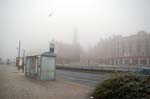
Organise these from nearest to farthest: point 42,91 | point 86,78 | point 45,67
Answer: point 42,91 → point 45,67 → point 86,78

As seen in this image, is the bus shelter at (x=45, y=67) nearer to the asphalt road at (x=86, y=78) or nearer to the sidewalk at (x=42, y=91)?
the asphalt road at (x=86, y=78)

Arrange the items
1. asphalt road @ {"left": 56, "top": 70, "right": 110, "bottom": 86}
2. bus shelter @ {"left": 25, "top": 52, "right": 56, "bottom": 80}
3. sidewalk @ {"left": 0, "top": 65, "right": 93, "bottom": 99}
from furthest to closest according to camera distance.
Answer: bus shelter @ {"left": 25, "top": 52, "right": 56, "bottom": 80} < asphalt road @ {"left": 56, "top": 70, "right": 110, "bottom": 86} < sidewalk @ {"left": 0, "top": 65, "right": 93, "bottom": 99}

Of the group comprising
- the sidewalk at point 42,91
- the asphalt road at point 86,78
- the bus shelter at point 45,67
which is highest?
the bus shelter at point 45,67

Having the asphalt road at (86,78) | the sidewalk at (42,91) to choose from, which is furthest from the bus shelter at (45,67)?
the sidewalk at (42,91)

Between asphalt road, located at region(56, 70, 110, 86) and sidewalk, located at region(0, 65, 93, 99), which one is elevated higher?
sidewalk, located at region(0, 65, 93, 99)

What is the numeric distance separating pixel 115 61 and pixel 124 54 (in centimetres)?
211

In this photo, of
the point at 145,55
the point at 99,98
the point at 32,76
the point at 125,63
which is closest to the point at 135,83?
the point at 99,98

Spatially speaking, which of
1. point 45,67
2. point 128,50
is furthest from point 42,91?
point 128,50

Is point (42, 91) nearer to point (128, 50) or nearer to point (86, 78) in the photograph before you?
point (86, 78)

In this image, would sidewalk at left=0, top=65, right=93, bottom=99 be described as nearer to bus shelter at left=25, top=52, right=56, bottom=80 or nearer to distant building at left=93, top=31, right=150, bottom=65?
bus shelter at left=25, top=52, right=56, bottom=80

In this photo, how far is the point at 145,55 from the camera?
17.8 m

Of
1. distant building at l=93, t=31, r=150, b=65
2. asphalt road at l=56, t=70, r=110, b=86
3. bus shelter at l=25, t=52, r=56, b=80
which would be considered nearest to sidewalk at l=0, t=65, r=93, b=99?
asphalt road at l=56, t=70, r=110, b=86

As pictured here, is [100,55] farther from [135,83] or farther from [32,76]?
[135,83]

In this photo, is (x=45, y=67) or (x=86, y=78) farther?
(x=86, y=78)
